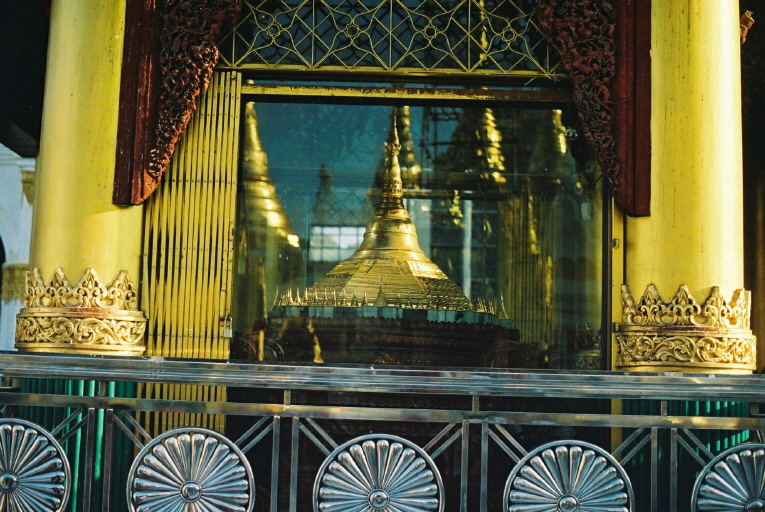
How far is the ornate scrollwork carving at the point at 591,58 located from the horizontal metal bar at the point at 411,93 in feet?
1.19

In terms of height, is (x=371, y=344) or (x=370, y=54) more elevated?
(x=370, y=54)

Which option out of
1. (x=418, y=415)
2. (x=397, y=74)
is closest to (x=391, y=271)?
(x=397, y=74)

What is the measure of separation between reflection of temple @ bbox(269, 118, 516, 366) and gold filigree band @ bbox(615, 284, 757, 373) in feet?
4.05

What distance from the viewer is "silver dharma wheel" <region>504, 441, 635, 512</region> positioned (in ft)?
16.4

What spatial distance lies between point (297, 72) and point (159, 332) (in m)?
1.99

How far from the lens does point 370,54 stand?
7.55m

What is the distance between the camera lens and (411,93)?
25.0 feet

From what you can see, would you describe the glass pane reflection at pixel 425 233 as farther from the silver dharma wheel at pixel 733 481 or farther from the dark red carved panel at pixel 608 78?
the silver dharma wheel at pixel 733 481

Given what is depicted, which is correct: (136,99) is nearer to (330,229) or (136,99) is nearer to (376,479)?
(330,229)

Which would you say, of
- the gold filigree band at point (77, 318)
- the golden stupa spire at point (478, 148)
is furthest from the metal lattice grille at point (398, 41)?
the gold filigree band at point (77, 318)

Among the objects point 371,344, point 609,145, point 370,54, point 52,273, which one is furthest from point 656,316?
point 52,273

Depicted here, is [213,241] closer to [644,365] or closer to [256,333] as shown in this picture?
[256,333]

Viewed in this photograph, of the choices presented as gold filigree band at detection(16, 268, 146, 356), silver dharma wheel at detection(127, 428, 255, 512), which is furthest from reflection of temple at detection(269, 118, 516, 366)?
silver dharma wheel at detection(127, 428, 255, 512)

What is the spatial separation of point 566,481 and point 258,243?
336 centimetres
